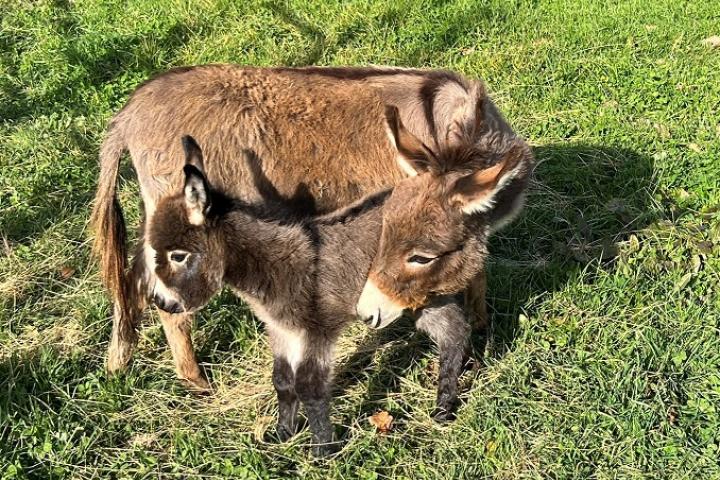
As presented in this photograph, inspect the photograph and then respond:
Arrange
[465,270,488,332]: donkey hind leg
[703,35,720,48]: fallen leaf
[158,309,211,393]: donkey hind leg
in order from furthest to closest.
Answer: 1. [703,35,720,48]: fallen leaf
2. [465,270,488,332]: donkey hind leg
3. [158,309,211,393]: donkey hind leg

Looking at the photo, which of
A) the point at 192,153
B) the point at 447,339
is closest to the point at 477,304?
the point at 447,339

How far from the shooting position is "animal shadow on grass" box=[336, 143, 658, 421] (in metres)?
4.21

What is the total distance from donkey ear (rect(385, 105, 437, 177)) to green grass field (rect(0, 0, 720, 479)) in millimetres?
1207

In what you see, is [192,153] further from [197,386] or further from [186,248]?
[197,386]

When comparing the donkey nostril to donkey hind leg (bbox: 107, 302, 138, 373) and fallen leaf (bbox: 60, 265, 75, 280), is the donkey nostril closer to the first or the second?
donkey hind leg (bbox: 107, 302, 138, 373)

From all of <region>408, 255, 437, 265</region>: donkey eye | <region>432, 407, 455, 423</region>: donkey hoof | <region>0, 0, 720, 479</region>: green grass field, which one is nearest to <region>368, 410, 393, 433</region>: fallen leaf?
<region>0, 0, 720, 479</region>: green grass field

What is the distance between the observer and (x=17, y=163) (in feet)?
17.9

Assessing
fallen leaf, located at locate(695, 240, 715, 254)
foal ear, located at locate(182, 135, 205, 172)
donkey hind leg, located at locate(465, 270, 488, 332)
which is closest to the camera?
foal ear, located at locate(182, 135, 205, 172)

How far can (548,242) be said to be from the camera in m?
4.92

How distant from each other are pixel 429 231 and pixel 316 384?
947 millimetres

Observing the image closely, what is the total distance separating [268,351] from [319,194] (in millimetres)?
1038

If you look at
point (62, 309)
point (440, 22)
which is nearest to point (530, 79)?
point (440, 22)

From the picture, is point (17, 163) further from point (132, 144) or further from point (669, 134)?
point (669, 134)

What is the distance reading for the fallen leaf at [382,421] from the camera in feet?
12.5
